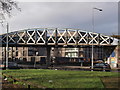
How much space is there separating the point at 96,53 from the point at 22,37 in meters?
60.3

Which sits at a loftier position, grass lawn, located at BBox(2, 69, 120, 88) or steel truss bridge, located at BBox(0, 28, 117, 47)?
steel truss bridge, located at BBox(0, 28, 117, 47)

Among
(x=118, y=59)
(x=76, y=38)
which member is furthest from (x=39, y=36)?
(x=118, y=59)

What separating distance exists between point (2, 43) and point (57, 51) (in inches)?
2276

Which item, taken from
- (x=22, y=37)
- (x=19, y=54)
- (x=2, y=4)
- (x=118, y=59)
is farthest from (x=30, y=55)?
(x=2, y=4)

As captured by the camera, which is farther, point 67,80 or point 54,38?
point 54,38

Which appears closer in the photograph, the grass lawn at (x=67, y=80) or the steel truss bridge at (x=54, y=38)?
the grass lawn at (x=67, y=80)

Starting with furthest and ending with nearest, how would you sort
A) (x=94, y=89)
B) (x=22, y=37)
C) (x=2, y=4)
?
1. (x=22, y=37)
2. (x=2, y=4)
3. (x=94, y=89)

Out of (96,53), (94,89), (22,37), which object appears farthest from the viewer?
(96,53)

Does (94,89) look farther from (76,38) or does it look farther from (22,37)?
(22,37)

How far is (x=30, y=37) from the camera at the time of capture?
62969 millimetres

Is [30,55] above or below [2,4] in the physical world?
below

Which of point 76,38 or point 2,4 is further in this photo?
point 76,38

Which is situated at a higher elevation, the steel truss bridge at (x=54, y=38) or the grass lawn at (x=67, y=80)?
the steel truss bridge at (x=54, y=38)

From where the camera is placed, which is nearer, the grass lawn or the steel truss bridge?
the grass lawn
